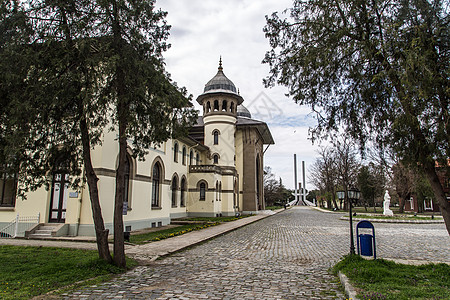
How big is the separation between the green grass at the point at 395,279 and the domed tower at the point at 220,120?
28183mm

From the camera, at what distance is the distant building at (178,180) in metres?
15.4

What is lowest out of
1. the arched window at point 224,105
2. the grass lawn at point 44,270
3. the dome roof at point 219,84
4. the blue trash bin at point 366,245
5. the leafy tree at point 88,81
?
the grass lawn at point 44,270

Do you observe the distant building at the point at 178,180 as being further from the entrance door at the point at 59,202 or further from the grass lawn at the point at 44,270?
the grass lawn at the point at 44,270

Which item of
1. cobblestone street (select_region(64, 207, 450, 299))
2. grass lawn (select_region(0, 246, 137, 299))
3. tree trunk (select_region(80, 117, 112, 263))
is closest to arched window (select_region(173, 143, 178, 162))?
cobblestone street (select_region(64, 207, 450, 299))

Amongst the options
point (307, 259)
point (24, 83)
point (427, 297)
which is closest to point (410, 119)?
point (427, 297)

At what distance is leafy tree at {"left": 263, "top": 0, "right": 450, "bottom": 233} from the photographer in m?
6.50

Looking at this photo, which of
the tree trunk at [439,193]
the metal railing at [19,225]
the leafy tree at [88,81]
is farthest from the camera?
the metal railing at [19,225]

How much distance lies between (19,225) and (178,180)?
1524cm

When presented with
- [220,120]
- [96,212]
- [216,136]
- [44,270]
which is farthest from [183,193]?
[44,270]

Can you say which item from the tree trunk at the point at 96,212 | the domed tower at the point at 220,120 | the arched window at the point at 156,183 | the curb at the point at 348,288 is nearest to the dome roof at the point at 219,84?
the domed tower at the point at 220,120

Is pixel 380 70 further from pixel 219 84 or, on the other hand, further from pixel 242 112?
pixel 242 112

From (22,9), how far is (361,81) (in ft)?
29.4

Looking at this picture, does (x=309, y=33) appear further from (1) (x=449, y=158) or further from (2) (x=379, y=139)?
(1) (x=449, y=158)

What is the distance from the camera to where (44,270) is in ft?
25.8
